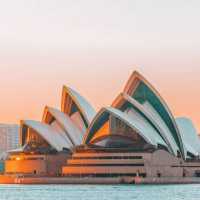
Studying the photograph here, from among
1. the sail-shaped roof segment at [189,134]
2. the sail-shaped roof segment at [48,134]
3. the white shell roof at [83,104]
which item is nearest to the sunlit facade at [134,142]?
the sail-shaped roof segment at [189,134]

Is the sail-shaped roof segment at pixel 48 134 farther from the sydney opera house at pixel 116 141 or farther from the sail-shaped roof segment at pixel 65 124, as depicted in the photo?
the sail-shaped roof segment at pixel 65 124

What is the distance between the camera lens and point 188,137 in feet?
431

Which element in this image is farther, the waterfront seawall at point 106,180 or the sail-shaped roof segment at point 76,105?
the sail-shaped roof segment at point 76,105

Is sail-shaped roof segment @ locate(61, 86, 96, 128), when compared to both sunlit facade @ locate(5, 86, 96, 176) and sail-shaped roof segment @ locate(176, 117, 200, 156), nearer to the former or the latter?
sunlit facade @ locate(5, 86, 96, 176)

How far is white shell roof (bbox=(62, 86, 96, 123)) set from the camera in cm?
12962

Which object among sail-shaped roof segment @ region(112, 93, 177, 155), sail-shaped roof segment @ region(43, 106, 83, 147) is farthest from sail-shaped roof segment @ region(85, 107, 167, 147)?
sail-shaped roof segment @ region(43, 106, 83, 147)

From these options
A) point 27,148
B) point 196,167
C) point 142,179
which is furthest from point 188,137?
point 27,148

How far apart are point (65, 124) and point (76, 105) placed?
139 inches

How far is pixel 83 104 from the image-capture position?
130375 millimetres

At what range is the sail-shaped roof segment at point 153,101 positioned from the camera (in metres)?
123

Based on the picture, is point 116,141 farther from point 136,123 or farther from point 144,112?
point 144,112

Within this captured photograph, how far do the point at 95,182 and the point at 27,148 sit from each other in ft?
52.7

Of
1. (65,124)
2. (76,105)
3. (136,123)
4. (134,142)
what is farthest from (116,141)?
(65,124)

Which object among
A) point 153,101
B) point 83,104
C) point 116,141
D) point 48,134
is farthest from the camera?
point 48,134
